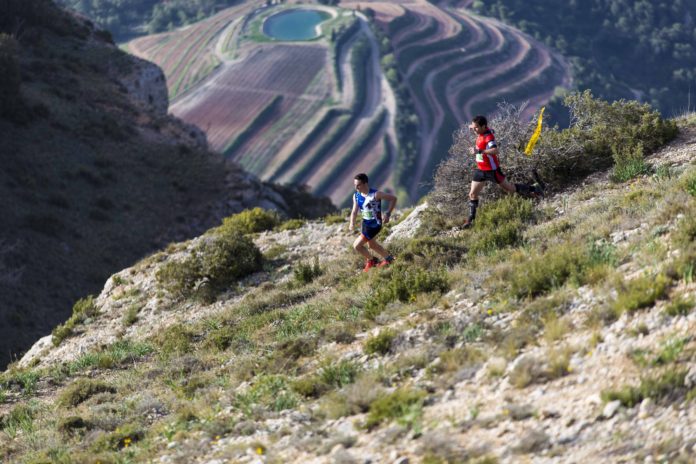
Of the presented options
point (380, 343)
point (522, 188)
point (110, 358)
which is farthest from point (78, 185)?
point (380, 343)

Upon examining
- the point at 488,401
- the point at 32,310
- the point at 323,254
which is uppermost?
the point at 488,401

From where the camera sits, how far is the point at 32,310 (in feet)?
94.0

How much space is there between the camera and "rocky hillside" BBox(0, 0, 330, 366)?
101 ft

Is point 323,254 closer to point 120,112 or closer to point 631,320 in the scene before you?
point 631,320

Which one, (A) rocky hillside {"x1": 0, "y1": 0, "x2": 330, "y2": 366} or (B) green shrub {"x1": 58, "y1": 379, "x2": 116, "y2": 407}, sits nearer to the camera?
(B) green shrub {"x1": 58, "y1": 379, "x2": 116, "y2": 407}

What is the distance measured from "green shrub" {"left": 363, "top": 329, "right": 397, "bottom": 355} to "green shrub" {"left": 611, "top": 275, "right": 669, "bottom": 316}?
9.65 feet

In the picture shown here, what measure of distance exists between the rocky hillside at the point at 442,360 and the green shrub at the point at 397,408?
20mm

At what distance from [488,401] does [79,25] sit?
50.7 meters

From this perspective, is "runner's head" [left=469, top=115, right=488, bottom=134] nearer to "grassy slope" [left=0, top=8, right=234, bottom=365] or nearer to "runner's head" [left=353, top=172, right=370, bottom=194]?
"runner's head" [left=353, top=172, right=370, bottom=194]

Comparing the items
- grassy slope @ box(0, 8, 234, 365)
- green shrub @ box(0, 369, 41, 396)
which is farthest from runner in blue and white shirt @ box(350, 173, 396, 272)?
grassy slope @ box(0, 8, 234, 365)

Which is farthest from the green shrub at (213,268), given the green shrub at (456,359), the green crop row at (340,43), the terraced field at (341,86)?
the green crop row at (340,43)

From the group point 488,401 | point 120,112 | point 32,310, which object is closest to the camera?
point 488,401

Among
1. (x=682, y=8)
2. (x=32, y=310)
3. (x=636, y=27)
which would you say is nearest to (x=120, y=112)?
A: (x=32, y=310)

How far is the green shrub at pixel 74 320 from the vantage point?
18812 mm
